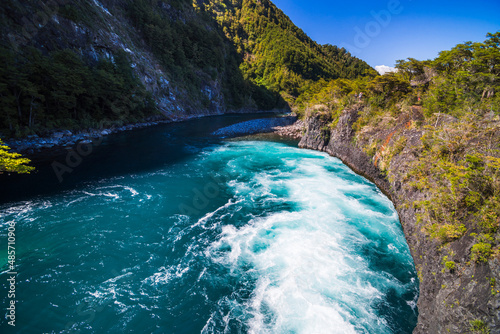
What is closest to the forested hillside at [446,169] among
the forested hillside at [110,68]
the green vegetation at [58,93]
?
the forested hillside at [110,68]

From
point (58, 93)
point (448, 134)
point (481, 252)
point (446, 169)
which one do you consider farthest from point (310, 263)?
point (58, 93)

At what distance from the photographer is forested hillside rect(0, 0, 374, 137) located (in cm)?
2227

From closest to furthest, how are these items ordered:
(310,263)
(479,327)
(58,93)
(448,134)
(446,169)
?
(479,327) < (446,169) < (310,263) < (448,134) < (58,93)

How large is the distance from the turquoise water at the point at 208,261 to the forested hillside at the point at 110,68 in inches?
→ 637

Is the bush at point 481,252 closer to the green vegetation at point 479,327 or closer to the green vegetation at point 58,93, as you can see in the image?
the green vegetation at point 479,327

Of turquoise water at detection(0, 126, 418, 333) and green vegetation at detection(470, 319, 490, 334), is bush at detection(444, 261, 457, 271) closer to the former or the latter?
green vegetation at detection(470, 319, 490, 334)

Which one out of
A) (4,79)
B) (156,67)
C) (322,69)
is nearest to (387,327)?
(4,79)

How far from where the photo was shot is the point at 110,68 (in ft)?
113

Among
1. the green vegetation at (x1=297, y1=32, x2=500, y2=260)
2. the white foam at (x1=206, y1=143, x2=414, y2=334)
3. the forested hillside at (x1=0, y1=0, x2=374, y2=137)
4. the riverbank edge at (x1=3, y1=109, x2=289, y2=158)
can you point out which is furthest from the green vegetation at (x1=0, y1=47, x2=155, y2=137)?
the green vegetation at (x1=297, y1=32, x2=500, y2=260)

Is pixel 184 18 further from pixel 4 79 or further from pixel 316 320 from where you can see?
pixel 316 320

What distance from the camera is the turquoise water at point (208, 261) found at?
628 centimetres

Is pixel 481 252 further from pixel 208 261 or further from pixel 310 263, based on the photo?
pixel 208 261

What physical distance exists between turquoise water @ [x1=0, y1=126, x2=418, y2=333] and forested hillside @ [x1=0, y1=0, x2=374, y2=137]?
53.1 ft

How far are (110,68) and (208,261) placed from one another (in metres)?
40.6
